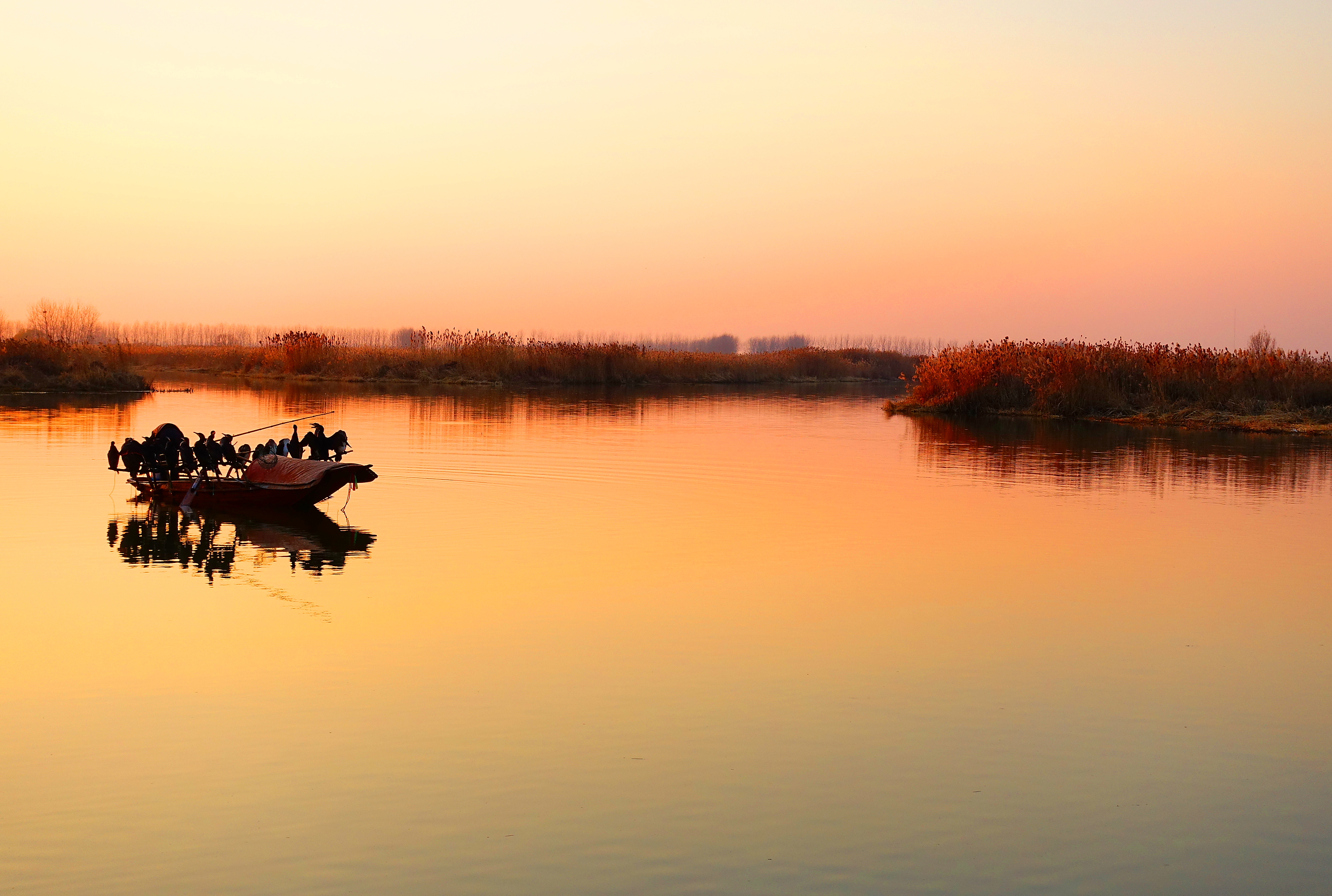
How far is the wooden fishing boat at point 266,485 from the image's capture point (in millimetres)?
16828

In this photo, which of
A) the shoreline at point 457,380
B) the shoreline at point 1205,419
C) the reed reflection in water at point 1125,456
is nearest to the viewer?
the reed reflection in water at point 1125,456

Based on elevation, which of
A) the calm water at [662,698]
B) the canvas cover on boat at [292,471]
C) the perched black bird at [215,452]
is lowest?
the calm water at [662,698]

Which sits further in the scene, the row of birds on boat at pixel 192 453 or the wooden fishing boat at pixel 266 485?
the row of birds on boat at pixel 192 453

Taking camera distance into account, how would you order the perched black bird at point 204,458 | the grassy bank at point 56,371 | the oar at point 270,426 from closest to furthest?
the perched black bird at point 204,458 < the oar at point 270,426 < the grassy bank at point 56,371

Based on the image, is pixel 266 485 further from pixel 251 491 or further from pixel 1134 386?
pixel 1134 386

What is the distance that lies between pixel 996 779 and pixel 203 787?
431 cm

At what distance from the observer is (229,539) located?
601 inches

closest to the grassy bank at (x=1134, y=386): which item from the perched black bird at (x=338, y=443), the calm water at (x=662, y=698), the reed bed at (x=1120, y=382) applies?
the reed bed at (x=1120, y=382)

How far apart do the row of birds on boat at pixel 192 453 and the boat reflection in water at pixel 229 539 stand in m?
0.54

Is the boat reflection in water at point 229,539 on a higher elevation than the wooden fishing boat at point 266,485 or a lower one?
lower

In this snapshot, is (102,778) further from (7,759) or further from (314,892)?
(314,892)

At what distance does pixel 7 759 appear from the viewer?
7.04 meters

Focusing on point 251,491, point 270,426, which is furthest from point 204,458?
point 270,426

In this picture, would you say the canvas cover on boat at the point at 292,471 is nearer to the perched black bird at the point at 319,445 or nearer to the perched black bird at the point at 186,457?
the perched black bird at the point at 319,445
